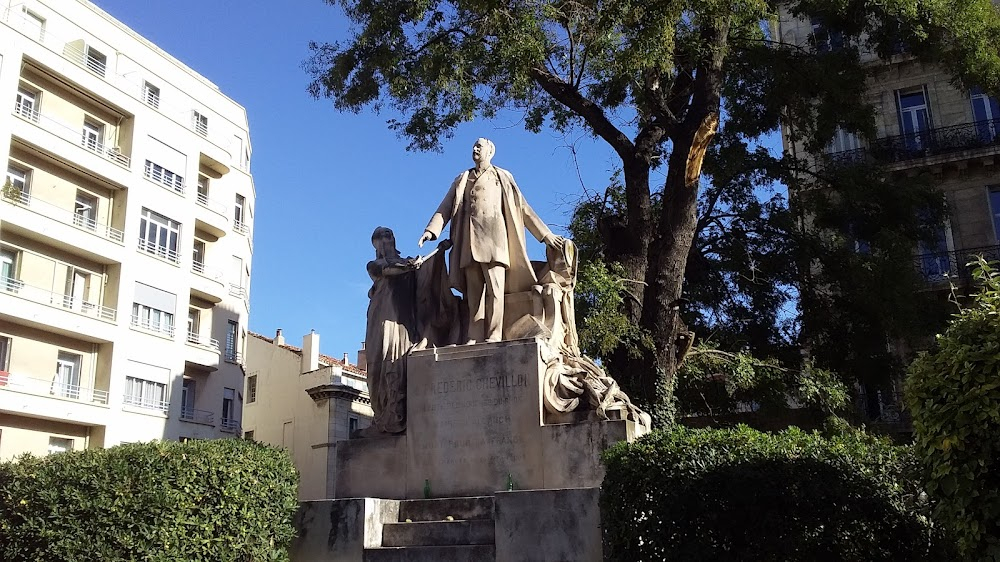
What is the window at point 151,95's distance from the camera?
114 ft

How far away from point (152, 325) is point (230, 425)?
222 inches

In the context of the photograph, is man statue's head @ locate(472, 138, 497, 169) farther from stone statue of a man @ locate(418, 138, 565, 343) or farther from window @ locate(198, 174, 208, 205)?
window @ locate(198, 174, 208, 205)

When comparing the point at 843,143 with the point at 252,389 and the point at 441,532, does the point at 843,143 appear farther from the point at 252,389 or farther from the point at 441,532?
the point at 252,389

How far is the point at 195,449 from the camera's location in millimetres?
8484

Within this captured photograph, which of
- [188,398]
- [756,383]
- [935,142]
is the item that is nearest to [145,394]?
[188,398]

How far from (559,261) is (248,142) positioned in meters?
33.6

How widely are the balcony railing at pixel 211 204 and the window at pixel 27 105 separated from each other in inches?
303

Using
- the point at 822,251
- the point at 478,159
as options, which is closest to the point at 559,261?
the point at 478,159

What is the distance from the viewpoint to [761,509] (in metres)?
7.21

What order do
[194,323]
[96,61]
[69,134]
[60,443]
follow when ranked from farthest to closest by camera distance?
1. [194,323]
2. [96,61]
3. [69,134]
4. [60,443]

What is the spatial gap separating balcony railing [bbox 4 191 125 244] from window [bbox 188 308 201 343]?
486cm

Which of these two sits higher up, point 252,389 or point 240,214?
point 240,214

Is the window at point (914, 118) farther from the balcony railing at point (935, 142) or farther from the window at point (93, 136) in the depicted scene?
the window at point (93, 136)

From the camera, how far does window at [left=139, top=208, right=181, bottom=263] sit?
32.6 meters
